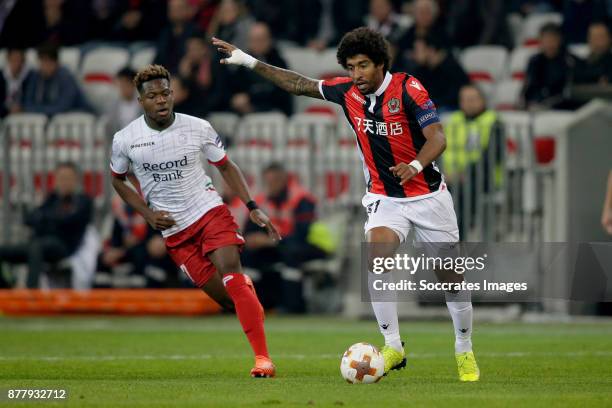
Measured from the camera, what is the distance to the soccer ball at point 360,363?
31.1ft

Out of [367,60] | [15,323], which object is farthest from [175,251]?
[15,323]

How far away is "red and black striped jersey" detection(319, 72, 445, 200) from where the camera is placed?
9758 millimetres

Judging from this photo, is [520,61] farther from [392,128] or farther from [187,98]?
[392,128]

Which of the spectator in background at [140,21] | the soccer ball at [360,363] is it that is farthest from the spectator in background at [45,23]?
the soccer ball at [360,363]

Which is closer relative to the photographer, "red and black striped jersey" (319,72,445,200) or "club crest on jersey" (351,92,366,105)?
"red and black striped jersey" (319,72,445,200)

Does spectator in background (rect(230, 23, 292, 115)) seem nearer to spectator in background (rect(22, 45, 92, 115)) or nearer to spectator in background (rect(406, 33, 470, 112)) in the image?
spectator in background (rect(406, 33, 470, 112))

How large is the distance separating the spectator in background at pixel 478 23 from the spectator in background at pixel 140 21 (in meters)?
5.24

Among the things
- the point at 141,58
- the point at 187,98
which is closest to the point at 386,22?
the point at 187,98

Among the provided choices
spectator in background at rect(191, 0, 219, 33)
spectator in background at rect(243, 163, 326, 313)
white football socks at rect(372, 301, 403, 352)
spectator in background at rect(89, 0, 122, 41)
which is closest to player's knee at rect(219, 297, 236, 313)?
white football socks at rect(372, 301, 403, 352)

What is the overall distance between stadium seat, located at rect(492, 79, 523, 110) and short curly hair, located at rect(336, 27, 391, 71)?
32.0 ft

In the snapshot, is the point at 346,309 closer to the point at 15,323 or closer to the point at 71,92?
the point at 15,323

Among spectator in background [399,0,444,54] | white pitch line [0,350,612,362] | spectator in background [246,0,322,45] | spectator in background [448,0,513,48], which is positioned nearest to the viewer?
white pitch line [0,350,612,362]

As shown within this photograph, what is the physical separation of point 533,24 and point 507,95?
164 cm

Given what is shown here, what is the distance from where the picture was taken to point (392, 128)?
9.84m
